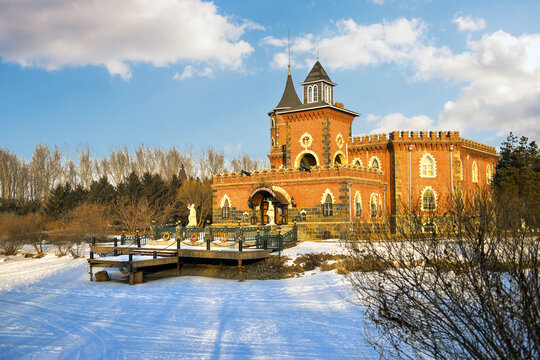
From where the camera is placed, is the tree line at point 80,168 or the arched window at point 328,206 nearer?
the arched window at point 328,206

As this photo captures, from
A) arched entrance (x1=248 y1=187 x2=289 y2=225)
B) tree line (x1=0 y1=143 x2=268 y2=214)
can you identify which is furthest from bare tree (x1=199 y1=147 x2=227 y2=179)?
arched entrance (x1=248 y1=187 x2=289 y2=225)

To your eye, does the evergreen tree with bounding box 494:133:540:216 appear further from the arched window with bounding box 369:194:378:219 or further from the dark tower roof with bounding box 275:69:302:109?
the dark tower roof with bounding box 275:69:302:109

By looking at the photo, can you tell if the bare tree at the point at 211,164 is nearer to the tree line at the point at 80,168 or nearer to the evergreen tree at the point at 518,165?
the tree line at the point at 80,168

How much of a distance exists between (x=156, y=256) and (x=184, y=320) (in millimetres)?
8986

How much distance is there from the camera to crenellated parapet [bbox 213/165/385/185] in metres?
33.3

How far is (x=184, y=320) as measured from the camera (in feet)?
53.1

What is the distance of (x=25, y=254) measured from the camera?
37625 millimetres

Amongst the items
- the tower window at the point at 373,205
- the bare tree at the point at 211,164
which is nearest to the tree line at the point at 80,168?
the bare tree at the point at 211,164

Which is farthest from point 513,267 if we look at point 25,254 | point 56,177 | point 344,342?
point 56,177

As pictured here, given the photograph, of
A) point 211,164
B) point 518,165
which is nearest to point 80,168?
point 211,164

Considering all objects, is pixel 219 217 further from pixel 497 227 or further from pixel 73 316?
pixel 497 227

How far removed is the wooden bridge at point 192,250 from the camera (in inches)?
942

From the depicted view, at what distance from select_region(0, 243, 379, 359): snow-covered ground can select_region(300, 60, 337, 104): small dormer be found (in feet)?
69.7

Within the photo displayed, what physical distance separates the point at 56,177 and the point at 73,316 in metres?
66.9
